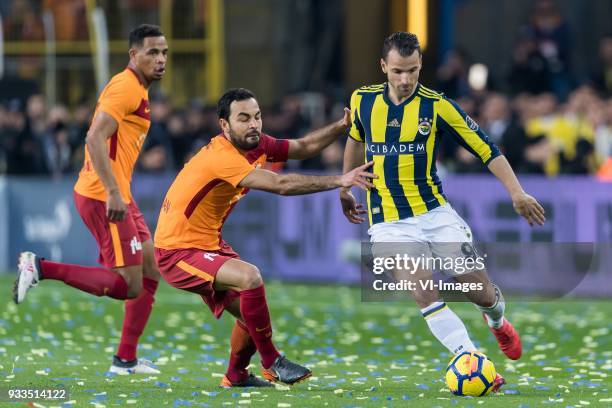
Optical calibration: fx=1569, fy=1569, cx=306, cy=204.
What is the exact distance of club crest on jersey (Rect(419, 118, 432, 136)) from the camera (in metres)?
9.42

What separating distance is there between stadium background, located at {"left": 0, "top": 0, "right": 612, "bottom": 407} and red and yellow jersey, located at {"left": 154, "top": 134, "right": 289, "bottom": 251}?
0.92 metres

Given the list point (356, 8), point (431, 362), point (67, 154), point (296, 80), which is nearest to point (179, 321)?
point (431, 362)

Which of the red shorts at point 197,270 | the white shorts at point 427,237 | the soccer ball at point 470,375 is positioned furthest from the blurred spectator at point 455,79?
the soccer ball at point 470,375

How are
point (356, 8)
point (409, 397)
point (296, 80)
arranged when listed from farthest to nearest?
point (296, 80) → point (356, 8) → point (409, 397)

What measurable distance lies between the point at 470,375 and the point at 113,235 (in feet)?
8.81

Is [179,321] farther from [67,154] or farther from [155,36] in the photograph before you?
[67,154]

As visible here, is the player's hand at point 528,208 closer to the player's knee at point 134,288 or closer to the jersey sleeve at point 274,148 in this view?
the jersey sleeve at point 274,148

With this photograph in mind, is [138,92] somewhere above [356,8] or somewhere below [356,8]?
below

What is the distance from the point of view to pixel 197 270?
9.44 metres

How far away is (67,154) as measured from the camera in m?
19.8

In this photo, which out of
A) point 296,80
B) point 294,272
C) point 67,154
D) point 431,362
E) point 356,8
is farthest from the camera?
point 296,80

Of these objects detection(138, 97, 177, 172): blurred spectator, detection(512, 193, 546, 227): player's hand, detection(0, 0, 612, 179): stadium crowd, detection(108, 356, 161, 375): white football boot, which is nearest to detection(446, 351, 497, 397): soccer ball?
detection(512, 193, 546, 227): player's hand

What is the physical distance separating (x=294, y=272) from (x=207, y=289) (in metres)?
8.10

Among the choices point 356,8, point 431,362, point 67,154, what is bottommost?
point 431,362
